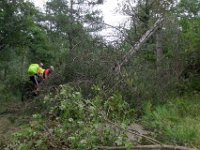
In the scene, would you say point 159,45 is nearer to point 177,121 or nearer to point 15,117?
point 177,121

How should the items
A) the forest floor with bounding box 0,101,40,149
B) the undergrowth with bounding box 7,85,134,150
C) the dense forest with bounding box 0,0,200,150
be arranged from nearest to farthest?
the undergrowth with bounding box 7,85,134,150 < the dense forest with bounding box 0,0,200,150 < the forest floor with bounding box 0,101,40,149

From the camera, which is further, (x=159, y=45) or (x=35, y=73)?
(x=35, y=73)

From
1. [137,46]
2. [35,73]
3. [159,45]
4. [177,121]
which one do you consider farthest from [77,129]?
[35,73]

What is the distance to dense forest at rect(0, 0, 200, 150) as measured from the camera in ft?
20.2

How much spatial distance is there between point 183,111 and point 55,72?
3.32 meters

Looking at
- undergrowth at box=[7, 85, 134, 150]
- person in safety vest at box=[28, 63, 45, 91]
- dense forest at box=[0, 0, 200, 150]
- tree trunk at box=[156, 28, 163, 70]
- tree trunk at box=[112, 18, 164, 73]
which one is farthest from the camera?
person in safety vest at box=[28, 63, 45, 91]

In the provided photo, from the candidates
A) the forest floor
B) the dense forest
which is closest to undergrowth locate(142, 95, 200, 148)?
the dense forest

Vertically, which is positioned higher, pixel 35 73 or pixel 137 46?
pixel 137 46

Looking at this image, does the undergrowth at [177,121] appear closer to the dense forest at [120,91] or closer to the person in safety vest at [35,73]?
the dense forest at [120,91]

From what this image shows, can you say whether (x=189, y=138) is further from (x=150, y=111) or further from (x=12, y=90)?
(x=12, y=90)

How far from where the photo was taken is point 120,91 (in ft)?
28.9

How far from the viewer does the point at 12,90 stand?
1461 cm

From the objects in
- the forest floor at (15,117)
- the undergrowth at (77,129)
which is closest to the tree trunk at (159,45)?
the forest floor at (15,117)

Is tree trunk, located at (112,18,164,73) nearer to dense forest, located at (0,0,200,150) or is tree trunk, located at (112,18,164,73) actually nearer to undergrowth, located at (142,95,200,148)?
dense forest, located at (0,0,200,150)
